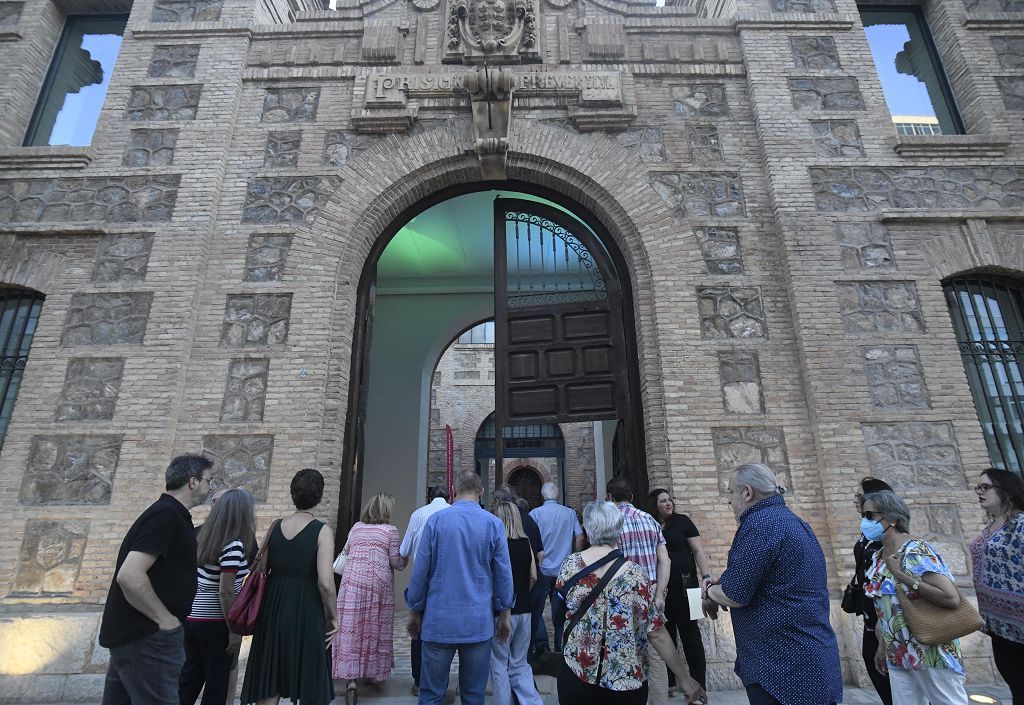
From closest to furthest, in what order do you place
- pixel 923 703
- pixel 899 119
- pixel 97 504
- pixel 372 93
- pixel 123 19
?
pixel 923 703 → pixel 97 504 → pixel 372 93 → pixel 899 119 → pixel 123 19

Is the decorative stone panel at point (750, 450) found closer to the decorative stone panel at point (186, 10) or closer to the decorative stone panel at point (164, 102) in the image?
the decorative stone panel at point (164, 102)

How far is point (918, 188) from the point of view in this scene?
7.08 meters

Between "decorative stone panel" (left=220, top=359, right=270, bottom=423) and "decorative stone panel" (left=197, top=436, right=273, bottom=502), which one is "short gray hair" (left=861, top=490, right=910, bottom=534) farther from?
"decorative stone panel" (left=220, top=359, right=270, bottom=423)

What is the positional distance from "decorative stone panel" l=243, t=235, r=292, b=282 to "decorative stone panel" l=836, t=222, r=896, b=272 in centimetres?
622

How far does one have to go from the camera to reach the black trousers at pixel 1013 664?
3.01 meters

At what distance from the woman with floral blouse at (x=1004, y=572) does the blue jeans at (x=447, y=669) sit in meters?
2.61

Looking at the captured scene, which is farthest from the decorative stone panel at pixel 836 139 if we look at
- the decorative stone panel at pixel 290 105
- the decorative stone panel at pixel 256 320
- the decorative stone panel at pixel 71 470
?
the decorative stone panel at pixel 71 470

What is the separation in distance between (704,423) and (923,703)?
3308 millimetres

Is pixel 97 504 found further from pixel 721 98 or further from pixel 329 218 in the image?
pixel 721 98

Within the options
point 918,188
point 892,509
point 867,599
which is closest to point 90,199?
point 892,509

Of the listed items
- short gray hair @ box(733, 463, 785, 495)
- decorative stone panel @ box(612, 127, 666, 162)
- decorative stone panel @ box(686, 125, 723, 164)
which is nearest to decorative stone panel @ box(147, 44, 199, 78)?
decorative stone panel @ box(612, 127, 666, 162)

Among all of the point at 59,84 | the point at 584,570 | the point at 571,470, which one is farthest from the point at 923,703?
the point at 571,470

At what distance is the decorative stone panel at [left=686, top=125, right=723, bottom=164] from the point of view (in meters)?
7.37

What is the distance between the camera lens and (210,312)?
6715 mm
